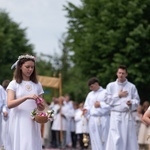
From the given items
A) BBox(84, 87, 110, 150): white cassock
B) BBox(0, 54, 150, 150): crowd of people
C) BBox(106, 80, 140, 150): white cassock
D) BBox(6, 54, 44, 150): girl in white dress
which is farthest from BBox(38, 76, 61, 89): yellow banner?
BBox(6, 54, 44, 150): girl in white dress

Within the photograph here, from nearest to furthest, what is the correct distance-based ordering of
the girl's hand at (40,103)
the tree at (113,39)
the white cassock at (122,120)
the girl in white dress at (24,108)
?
1. the girl's hand at (40,103)
2. the girl in white dress at (24,108)
3. the white cassock at (122,120)
4. the tree at (113,39)

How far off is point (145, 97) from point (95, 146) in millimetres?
18836

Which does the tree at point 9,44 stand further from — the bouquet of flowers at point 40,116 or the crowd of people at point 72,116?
the bouquet of flowers at point 40,116

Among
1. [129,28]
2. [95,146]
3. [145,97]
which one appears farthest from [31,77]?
[145,97]

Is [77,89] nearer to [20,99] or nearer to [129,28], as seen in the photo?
[129,28]

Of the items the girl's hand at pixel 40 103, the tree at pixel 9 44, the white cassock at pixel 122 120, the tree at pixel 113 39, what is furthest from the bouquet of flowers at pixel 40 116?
the tree at pixel 9 44

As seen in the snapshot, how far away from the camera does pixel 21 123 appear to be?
476 inches

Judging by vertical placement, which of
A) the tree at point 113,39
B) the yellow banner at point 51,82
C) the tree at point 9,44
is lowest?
the yellow banner at point 51,82

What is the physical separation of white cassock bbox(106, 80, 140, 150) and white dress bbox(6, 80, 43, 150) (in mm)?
5732

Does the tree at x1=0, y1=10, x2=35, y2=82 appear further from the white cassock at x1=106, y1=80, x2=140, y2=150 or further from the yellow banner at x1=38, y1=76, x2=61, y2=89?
the white cassock at x1=106, y1=80, x2=140, y2=150

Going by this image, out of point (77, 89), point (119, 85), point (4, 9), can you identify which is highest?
point (4, 9)

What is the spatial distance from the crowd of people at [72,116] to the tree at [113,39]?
15.1 ft

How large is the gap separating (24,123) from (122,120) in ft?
19.6

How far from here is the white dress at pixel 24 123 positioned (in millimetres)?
12039
